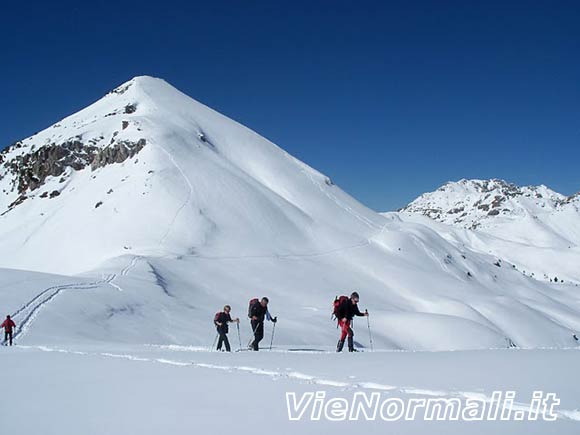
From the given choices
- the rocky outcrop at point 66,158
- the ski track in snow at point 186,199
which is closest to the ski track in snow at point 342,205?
the ski track in snow at point 186,199

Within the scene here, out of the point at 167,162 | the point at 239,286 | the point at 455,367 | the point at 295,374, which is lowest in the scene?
the point at 295,374

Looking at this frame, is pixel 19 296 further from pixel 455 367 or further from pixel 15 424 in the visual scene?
pixel 455 367

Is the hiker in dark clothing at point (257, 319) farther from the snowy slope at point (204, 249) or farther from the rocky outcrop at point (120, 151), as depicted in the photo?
the rocky outcrop at point (120, 151)

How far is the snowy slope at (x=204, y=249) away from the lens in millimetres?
29547

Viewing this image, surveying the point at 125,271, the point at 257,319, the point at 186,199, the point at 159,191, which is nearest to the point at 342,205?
the point at 186,199

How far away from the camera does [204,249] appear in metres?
55.9

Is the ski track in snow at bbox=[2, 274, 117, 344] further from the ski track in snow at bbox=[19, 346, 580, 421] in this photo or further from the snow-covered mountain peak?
the snow-covered mountain peak

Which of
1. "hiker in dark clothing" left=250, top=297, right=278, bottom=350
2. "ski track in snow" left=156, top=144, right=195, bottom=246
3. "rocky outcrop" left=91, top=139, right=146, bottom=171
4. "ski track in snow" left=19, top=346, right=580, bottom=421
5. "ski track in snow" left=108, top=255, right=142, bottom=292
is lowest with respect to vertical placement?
"ski track in snow" left=19, top=346, right=580, bottom=421

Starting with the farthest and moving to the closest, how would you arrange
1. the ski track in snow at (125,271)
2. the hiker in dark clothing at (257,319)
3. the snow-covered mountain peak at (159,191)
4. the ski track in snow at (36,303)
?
the snow-covered mountain peak at (159,191)
the ski track in snow at (125,271)
the ski track in snow at (36,303)
the hiker in dark clothing at (257,319)

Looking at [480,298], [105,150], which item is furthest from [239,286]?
[105,150]

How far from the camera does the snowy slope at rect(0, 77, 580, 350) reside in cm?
2955

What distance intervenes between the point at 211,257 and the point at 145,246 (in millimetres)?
7501

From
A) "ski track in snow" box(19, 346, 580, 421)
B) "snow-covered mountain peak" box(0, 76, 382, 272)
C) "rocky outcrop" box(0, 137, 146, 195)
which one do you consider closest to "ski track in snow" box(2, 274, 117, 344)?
"ski track in snow" box(19, 346, 580, 421)

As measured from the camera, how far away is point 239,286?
4628cm
